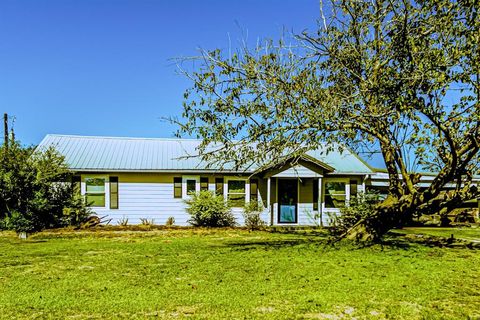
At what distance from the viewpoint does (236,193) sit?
64.1ft

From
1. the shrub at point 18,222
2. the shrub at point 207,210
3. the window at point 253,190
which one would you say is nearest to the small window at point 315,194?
the window at point 253,190

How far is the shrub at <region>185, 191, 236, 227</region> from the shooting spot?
18.2 m

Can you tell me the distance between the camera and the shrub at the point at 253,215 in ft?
61.1

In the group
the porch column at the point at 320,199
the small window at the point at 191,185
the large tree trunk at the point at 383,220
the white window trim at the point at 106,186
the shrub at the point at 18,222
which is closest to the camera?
the large tree trunk at the point at 383,220

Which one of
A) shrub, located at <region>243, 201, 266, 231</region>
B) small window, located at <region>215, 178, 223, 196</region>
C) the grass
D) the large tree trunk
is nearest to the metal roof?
small window, located at <region>215, 178, 223, 196</region>

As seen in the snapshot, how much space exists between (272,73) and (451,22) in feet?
13.0

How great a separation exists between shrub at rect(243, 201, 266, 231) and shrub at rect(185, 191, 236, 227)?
34.7 inches

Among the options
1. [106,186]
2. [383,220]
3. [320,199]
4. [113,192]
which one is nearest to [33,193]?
[106,186]

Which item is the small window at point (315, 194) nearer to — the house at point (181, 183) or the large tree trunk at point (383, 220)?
the house at point (181, 183)

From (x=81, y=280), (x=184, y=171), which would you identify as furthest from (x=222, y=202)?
(x=81, y=280)

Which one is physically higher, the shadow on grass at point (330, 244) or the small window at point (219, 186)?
the small window at point (219, 186)

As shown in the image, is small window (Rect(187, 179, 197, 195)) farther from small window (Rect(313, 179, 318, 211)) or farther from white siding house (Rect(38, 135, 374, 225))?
small window (Rect(313, 179, 318, 211))

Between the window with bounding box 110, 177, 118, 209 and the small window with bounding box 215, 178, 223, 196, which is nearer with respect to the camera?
the window with bounding box 110, 177, 118, 209

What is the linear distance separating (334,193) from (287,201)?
2454mm
